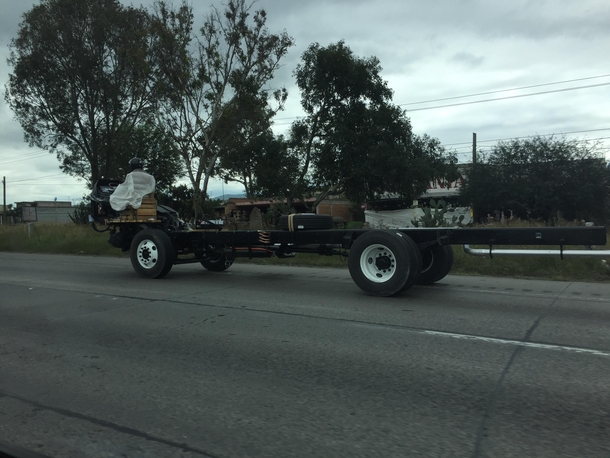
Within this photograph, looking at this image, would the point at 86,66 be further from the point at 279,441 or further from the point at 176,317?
the point at 279,441

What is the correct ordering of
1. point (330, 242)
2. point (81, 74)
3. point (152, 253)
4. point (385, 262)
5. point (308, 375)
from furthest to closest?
point (81, 74), point (152, 253), point (330, 242), point (385, 262), point (308, 375)

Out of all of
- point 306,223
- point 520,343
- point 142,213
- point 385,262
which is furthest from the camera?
point 142,213

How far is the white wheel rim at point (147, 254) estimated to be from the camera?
39.0 ft

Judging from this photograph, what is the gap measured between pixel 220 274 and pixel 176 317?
4.95 m

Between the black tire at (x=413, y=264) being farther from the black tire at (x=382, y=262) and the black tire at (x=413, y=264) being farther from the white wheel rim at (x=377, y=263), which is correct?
the white wheel rim at (x=377, y=263)

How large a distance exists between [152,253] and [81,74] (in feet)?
61.9

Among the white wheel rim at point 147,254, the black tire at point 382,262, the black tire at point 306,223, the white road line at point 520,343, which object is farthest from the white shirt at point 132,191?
the white road line at point 520,343

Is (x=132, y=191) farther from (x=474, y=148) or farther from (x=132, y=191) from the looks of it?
(x=474, y=148)

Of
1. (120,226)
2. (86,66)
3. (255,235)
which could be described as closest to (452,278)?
(255,235)

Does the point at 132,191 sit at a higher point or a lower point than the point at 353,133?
lower

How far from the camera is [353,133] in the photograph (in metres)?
28.2

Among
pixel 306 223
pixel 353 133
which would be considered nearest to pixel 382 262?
pixel 306 223

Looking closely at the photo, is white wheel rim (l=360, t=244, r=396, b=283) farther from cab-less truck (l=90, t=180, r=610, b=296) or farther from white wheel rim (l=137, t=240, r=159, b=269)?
white wheel rim (l=137, t=240, r=159, b=269)

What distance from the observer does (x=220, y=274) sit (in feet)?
42.0
